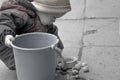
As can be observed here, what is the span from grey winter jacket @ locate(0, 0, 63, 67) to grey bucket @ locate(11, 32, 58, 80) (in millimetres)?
166

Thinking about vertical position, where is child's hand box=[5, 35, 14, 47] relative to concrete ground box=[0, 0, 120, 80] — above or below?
above

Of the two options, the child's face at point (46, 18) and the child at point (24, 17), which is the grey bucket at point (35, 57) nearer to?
the child at point (24, 17)

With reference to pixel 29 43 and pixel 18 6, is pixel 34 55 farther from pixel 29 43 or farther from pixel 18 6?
pixel 18 6

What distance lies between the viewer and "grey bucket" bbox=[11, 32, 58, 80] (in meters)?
3.12

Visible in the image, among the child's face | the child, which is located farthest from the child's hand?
the child's face

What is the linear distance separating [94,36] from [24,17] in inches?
53.8

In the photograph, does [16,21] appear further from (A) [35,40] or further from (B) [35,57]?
(B) [35,57]

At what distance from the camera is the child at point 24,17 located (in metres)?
3.48

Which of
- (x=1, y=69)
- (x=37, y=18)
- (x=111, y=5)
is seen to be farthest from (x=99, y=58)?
(x=111, y=5)

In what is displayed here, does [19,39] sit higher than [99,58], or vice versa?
[19,39]

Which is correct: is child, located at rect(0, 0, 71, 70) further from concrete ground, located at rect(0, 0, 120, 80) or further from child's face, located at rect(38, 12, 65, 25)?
concrete ground, located at rect(0, 0, 120, 80)

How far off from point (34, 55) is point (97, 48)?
4.72 feet

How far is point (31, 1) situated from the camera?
4.00m

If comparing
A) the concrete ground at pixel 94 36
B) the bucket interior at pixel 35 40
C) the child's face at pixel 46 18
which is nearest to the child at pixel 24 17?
the child's face at pixel 46 18
